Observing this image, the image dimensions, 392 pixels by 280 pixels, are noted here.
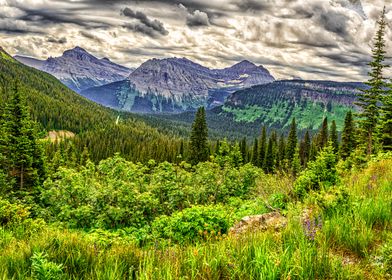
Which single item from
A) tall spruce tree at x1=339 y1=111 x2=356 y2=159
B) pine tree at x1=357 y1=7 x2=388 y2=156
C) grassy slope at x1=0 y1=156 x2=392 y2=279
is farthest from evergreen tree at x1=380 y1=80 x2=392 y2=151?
grassy slope at x1=0 y1=156 x2=392 y2=279

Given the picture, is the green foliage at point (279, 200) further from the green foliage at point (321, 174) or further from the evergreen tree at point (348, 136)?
the evergreen tree at point (348, 136)

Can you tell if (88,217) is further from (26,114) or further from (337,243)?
(26,114)

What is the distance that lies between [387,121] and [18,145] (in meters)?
43.5

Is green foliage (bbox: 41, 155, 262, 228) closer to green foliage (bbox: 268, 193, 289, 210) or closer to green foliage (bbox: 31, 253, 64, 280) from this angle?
green foliage (bbox: 268, 193, 289, 210)

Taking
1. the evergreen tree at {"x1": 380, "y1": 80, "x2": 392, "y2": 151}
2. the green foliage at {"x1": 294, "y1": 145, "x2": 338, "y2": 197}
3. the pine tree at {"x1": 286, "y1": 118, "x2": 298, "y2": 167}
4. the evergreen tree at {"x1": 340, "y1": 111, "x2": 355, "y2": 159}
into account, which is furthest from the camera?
the pine tree at {"x1": 286, "y1": 118, "x2": 298, "y2": 167}

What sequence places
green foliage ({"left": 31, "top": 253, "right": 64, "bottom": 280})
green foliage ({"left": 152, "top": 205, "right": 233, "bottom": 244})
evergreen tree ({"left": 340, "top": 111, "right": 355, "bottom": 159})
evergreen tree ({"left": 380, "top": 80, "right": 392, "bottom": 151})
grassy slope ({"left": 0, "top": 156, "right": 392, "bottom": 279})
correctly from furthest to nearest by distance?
evergreen tree ({"left": 340, "top": 111, "right": 355, "bottom": 159})
evergreen tree ({"left": 380, "top": 80, "right": 392, "bottom": 151})
green foliage ({"left": 152, "top": 205, "right": 233, "bottom": 244})
grassy slope ({"left": 0, "top": 156, "right": 392, "bottom": 279})
green foliage ({"left": 31, "top": 253, "right": 64, "bottom": 280})

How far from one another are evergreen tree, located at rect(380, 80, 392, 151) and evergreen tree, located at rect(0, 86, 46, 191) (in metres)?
42.2

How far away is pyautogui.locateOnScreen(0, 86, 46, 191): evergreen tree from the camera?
122 ft

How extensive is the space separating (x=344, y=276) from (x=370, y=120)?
137 ft

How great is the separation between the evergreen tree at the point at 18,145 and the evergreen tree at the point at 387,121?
42.2 meters

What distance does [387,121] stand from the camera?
120 feet

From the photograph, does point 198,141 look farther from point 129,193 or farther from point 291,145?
point 129,193

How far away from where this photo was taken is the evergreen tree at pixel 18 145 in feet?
122

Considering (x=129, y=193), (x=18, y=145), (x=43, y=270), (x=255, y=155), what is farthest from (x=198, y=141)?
(x=43, y=270)
